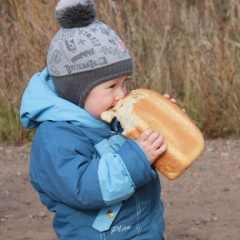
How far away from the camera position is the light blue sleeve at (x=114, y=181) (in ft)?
8.34

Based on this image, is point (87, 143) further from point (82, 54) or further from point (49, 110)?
point (82, 54)

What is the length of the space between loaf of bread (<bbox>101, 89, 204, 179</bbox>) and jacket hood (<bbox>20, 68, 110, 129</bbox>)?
78 mm

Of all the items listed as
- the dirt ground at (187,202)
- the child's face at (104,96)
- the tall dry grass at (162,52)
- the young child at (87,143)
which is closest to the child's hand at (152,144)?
the young child at (87,143)

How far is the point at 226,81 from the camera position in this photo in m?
6.10

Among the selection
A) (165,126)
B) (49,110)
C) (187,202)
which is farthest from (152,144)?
(187,202)

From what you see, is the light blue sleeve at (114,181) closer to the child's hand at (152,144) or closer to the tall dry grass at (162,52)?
the child's hand at (152,144)

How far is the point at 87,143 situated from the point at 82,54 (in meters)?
0.32

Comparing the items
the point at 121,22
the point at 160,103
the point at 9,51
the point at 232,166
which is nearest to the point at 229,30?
the point at 121,22

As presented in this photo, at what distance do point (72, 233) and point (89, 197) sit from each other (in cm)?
24

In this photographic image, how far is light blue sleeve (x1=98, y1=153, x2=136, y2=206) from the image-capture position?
100 inches

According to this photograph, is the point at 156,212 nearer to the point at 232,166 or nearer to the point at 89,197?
the point at 89,197

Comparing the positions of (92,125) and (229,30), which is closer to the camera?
(92,125)

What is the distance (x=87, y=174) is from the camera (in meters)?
2.56

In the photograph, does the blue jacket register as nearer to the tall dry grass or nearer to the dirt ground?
the dirt ground
